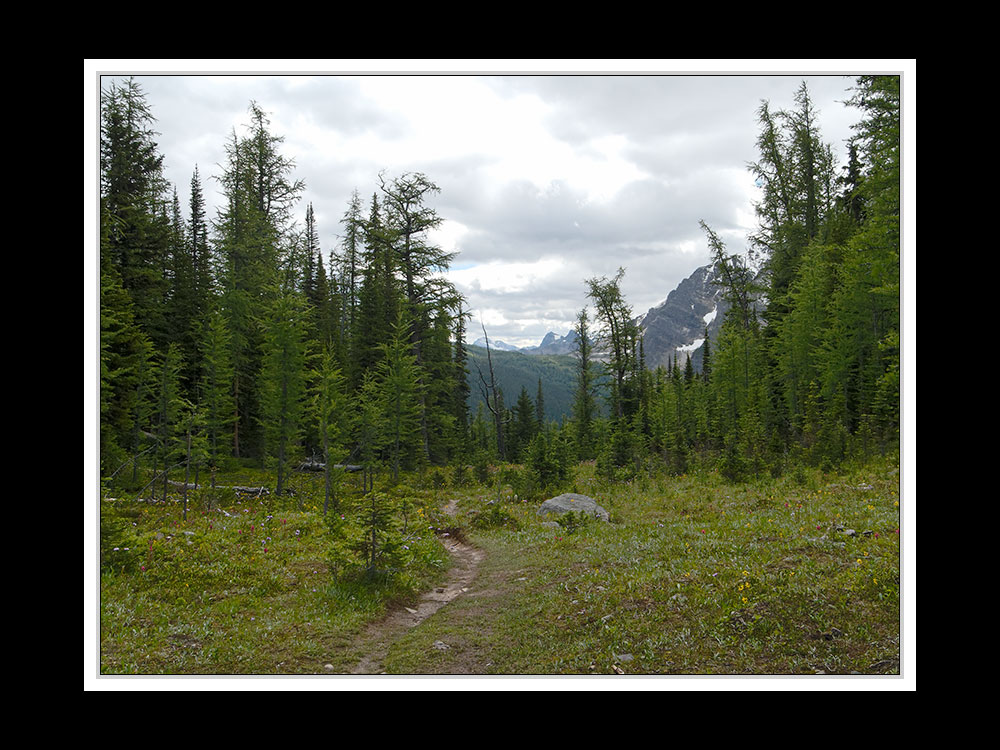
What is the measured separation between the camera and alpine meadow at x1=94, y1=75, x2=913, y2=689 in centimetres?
574

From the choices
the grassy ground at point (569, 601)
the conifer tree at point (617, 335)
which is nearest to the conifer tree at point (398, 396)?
the grassy ground at point (569, 601)

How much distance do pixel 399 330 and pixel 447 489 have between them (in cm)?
927

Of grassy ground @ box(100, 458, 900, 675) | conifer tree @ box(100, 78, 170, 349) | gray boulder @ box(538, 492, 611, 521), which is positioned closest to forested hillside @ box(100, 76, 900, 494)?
conifer tree @ box(100, 78, 170, 349)

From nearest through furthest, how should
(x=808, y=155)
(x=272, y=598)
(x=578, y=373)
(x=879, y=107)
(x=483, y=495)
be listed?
(x=879, y=107) → (x=272, y=598) → (x=483, y=495) → (x=808, y=155) → (x=578, y=373)

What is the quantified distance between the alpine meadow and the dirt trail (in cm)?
6

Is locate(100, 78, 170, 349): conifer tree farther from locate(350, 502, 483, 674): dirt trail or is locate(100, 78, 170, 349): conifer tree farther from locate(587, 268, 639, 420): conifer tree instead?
locate(587, 268, 639, 420): conifer tree

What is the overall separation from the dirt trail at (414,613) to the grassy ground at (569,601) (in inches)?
8.4

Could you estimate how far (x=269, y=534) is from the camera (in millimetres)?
12672

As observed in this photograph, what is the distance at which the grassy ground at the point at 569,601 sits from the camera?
5.30 m

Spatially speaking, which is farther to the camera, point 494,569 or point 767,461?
point 767,461
